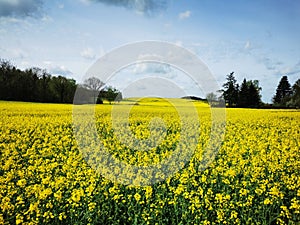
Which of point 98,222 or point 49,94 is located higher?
point 49,94

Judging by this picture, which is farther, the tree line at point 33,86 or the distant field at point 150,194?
the tree line at point 33,86

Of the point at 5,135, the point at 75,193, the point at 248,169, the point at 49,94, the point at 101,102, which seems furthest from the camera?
the point at 49,94

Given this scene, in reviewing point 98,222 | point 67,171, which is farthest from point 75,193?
point 67,171

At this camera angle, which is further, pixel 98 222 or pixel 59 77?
pixel 59 77

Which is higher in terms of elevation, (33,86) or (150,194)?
(33,86)

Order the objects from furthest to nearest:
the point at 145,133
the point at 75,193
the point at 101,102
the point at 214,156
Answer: the point at 101,102
the point at 145,133
the point at 214,156
the point at 75,193

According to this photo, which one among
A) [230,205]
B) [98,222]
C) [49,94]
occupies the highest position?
[49,94]

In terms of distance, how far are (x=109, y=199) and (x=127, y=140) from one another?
17.2 feet

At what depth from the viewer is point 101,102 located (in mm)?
32344

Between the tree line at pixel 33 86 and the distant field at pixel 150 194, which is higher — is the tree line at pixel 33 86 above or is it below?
above

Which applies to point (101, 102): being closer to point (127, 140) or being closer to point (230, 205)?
point (127, 140)

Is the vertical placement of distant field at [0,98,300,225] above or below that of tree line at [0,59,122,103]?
below

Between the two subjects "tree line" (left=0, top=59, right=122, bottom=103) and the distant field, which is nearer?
the distant field

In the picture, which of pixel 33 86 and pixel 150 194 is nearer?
pixel 150 194
